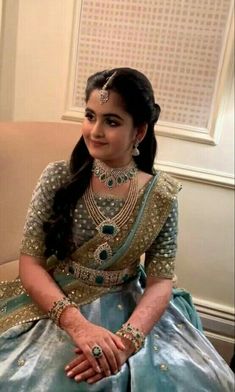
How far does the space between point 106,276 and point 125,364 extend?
7.5 inches

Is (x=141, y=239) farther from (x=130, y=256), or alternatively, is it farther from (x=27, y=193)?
(x=27, y=193)

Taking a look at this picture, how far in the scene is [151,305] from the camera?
1.01m

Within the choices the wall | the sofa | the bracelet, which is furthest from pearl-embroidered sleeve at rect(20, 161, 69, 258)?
the wall

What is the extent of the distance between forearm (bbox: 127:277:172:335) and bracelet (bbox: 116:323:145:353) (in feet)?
0.05

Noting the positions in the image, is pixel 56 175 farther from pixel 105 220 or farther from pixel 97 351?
pixel 97 351

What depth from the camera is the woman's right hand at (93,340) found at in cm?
88

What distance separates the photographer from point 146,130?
1.01 m

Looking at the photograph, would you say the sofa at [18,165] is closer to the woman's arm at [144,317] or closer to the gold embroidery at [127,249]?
the gold embroidery at [127,249]

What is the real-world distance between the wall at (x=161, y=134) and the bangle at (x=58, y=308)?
3.13ft

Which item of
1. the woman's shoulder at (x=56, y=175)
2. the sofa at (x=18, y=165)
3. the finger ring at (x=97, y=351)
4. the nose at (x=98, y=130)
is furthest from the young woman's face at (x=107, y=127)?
the sofa at (x=18, y=165)

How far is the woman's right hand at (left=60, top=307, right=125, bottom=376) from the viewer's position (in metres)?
0.88

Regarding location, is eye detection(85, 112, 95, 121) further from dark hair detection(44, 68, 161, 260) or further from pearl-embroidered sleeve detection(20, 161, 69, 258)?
pearl-embroidered sleeve detection(20, 161, 69, 258)

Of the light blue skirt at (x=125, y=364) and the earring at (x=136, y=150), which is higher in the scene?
the earring at (x=136, y=150)

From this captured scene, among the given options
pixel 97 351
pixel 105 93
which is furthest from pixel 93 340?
pixel 105 93
